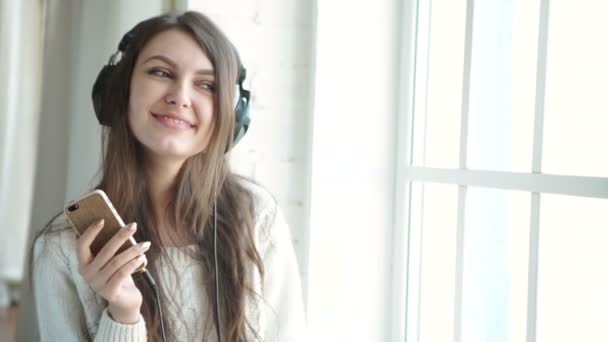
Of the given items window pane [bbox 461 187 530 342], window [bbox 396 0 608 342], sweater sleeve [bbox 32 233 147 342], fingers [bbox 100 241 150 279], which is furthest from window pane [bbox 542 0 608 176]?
sweater sleeve [bbox 32 233 147 342]

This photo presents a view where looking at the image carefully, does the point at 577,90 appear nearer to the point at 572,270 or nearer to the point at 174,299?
the point at 572,270

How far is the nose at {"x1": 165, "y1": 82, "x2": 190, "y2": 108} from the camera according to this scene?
1005 mm

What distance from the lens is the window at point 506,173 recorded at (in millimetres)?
807

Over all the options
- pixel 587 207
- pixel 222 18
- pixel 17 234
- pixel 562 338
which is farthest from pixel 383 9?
pixel 17 234

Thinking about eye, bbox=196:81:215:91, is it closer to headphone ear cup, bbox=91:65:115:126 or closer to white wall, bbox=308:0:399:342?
headphone ear cup, bbox=91:65:115:126

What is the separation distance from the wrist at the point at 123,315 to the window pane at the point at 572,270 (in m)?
0.69

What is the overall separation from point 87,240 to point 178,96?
30cm

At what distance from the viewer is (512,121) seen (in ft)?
3.22

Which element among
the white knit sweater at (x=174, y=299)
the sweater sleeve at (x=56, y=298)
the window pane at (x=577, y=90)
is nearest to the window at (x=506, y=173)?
the window pane at (x=577, y=90)

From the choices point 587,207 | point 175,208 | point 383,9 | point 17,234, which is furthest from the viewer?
point 383,9

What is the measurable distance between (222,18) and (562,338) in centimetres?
98

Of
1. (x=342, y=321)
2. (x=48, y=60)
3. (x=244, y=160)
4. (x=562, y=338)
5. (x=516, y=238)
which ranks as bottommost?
(x=342, y=321)

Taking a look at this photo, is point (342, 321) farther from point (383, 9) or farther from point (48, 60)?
point (48, 60)

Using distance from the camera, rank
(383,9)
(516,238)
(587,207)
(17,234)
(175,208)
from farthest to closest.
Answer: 1. (383,9)
2. (17,234)
3. (175,208)
4. (516,238)
5. (587,207)
